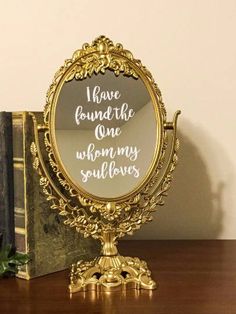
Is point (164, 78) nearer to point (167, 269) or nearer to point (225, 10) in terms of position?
point (225, 10)

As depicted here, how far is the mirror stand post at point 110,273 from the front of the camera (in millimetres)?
663

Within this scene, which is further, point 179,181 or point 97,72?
point 179,181

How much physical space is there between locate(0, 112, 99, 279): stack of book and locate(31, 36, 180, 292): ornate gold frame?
1.1 inches

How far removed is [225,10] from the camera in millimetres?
916

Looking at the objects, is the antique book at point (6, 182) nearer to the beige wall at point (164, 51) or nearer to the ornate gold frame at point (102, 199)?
the ornate gold frame at point (102, 199)

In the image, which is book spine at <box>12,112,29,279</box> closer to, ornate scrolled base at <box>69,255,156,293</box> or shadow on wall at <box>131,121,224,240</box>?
ornate scrolled base at <box>69,255,156,293</box>

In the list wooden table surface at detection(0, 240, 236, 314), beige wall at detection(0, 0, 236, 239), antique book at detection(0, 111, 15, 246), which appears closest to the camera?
wooden table surface at detection(0, 240, 236, 314)

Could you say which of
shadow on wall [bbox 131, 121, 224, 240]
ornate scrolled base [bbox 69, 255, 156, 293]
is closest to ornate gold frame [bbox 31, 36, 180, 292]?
ornate scrolled base [bbox 69, 255, 156, 293]

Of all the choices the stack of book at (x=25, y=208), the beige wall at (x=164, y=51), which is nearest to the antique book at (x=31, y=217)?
the stack of book at (x=25, y=208)

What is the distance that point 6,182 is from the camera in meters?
0.71

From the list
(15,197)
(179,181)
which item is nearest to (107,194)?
(15,197)

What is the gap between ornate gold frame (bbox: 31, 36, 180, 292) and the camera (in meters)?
0.66

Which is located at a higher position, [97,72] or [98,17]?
[98,17]

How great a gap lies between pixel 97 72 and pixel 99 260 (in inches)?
10.1
